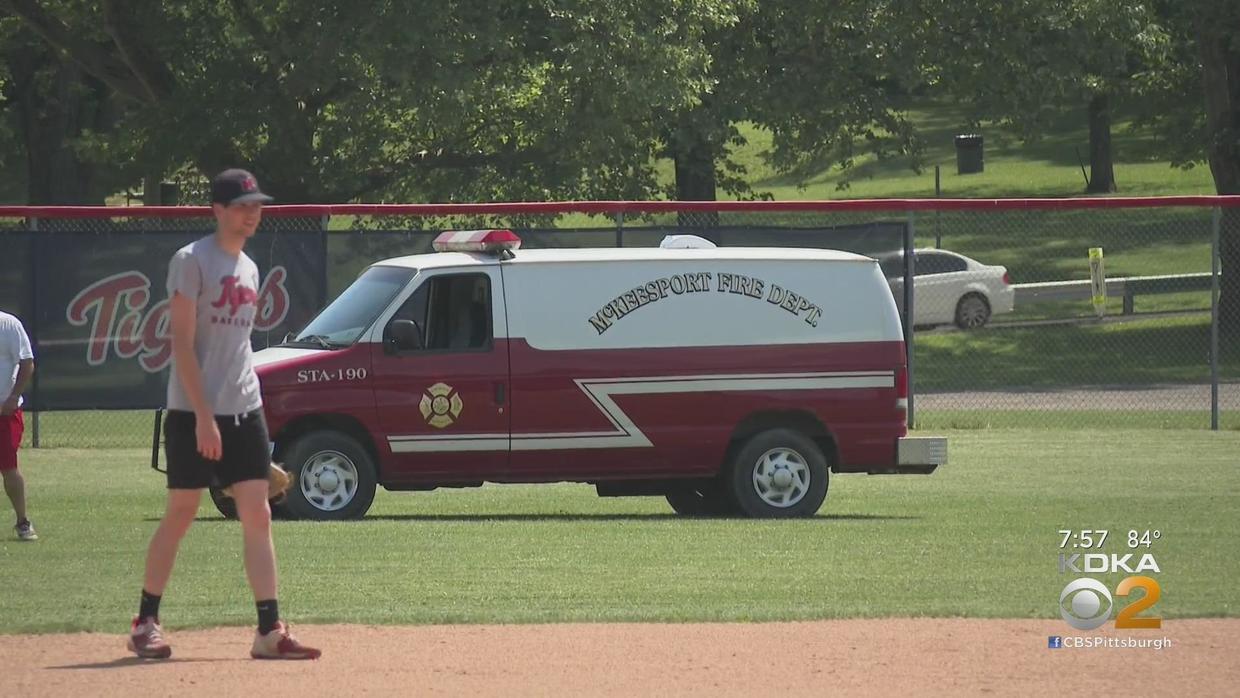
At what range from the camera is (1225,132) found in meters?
30.7

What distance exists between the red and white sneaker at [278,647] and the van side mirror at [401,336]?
5.48 meters

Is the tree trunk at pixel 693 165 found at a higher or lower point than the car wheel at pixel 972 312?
higher

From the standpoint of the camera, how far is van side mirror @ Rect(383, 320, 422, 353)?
12719mm

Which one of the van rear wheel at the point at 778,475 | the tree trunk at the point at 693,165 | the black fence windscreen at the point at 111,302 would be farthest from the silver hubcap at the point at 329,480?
the tree trunk at the point at 693,165

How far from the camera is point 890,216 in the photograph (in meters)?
40.0

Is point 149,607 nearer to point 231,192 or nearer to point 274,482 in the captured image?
point 274,482

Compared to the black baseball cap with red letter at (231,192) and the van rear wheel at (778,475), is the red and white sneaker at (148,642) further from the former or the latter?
the van rear wheel at (778,475)

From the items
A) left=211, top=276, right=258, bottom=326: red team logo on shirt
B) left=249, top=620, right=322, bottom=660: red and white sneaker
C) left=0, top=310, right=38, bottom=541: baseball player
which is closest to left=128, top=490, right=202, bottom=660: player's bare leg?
left=249, top=620, right=322, bottom=660: red and white sneaker

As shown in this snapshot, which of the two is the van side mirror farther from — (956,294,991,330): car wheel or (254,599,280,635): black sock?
(956,294,991,330): car wheel

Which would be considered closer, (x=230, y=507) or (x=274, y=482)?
(x=274, y=482)

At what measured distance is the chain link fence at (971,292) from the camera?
18609 millimetres

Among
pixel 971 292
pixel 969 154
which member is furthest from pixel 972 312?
pixel 969 154

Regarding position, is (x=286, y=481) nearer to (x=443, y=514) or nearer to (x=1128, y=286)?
(x=443, y=514)

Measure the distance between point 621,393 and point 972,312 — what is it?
19.8 meters
